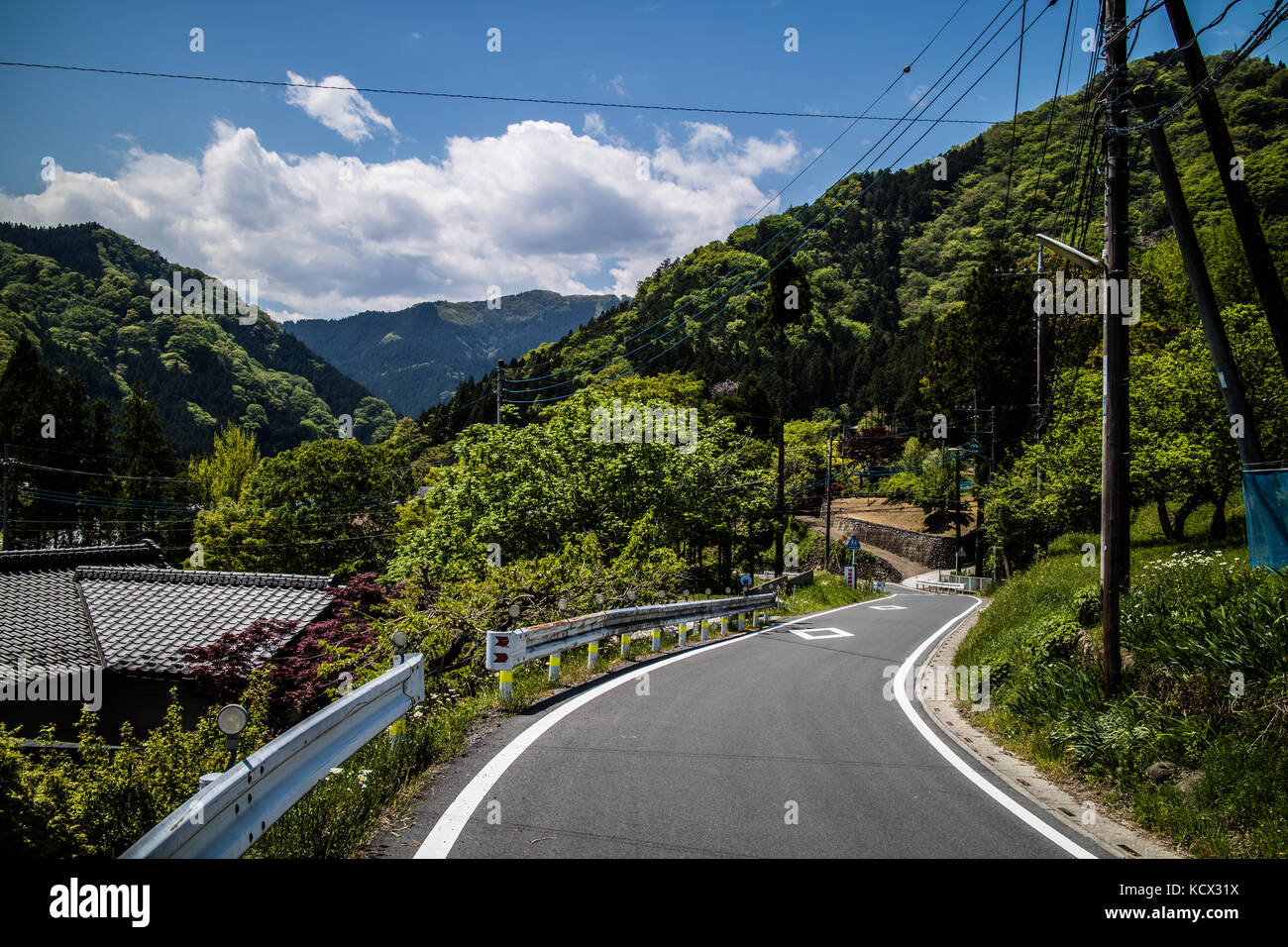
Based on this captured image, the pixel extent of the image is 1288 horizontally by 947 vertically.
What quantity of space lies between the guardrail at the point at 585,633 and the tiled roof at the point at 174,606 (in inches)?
289

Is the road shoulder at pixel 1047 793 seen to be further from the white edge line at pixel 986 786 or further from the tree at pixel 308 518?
the tree at pixel 308 518

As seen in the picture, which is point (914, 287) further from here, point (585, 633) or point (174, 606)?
point (585, 633)

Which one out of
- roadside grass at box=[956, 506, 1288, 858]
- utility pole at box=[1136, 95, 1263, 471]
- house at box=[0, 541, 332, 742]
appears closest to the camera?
roadside grass at box=[956, 506, 1288, 858]

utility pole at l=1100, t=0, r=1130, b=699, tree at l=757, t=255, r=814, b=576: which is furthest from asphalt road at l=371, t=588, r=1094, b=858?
tree at l=757, t=255, r=814, b=576

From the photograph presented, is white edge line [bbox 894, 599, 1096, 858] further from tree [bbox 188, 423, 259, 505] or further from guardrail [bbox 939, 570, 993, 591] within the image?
tree [bbox 188, 423, 259, 505]

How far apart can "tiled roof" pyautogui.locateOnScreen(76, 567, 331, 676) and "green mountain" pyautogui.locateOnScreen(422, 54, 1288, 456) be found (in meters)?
16.1

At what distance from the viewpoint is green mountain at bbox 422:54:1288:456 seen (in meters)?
47.7

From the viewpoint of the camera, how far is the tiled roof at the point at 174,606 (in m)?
14.8

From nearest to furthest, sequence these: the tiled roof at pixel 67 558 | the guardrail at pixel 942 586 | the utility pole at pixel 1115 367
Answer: the utility pole at pixel 1115 367, the tiled roof at pixel 67 558, the guardrail at pixel 942 586

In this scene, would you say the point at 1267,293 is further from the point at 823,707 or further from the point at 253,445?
the point at 253,445

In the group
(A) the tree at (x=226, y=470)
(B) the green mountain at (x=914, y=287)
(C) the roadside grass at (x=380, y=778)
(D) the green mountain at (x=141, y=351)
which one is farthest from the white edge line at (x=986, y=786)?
(D) the green mountain at (x=141, y=351)

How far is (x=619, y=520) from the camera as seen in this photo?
23.1 metres
